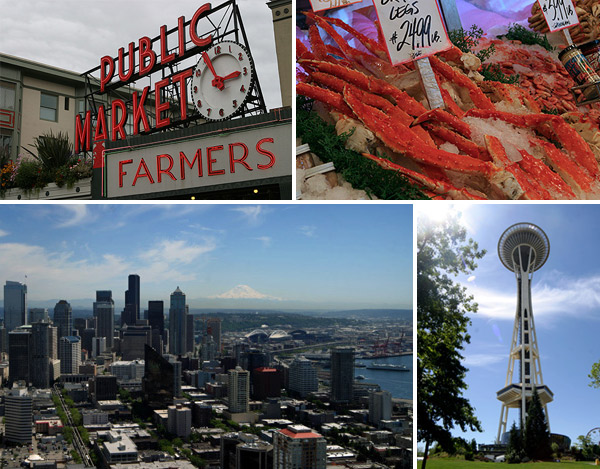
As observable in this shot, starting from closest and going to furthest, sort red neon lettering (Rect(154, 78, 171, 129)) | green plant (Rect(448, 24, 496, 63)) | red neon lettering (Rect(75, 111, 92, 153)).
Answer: green plant (Rect(448, 24, 496, 63)) → red neon lettering (Rect(154, 78, 171, 129)) → red neon lettering (Rect(75, 111, 92, 153))

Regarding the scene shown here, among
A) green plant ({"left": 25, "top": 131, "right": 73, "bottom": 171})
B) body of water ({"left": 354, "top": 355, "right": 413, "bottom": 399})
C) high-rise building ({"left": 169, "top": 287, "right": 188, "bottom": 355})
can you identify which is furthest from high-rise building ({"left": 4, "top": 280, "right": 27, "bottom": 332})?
body of water ({"left": 354, "top": 355, "right": 413, "bottom": 399})

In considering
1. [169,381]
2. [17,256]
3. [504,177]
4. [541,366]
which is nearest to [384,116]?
[504,177]

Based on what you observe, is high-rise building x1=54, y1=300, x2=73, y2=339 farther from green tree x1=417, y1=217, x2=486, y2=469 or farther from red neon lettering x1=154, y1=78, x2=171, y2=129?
red neon lettering x1=154, y1=78, x2=171, y2=129

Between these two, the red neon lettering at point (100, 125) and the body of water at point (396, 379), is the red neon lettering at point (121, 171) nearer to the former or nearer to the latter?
A: the red neon lettering at point (100, 125)

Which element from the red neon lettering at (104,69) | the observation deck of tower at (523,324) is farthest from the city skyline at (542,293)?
the red neon lettering at (104,69)

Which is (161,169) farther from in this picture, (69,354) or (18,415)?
(18,415)

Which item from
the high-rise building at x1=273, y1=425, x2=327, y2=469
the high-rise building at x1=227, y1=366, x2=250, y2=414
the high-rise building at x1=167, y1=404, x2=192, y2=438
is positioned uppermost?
the high-rise building at x1=227, y1=366, x2=250, y2=414

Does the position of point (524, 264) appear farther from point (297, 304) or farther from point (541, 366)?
point (297, 304)
